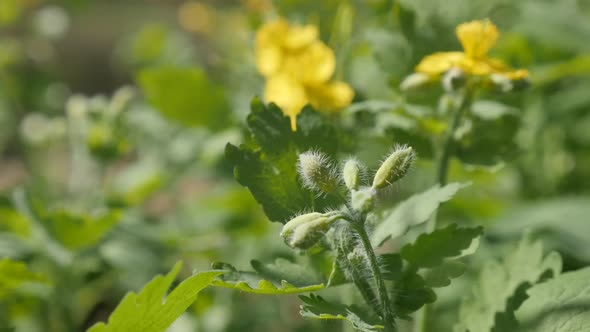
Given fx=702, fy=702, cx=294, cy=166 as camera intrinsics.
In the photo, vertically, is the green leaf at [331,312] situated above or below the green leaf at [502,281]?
below

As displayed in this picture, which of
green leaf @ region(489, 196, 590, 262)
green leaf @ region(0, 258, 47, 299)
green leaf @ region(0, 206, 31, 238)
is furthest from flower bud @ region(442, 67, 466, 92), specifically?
green leaf @ region(0, 206, 31, 238)

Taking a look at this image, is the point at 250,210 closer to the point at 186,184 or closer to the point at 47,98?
the point at 47,98

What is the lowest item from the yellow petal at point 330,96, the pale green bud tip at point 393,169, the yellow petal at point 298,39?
the pale green bud tip at point 393,169

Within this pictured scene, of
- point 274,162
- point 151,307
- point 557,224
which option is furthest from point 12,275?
point 557,224

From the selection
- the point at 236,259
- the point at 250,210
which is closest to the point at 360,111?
the point at 236,259

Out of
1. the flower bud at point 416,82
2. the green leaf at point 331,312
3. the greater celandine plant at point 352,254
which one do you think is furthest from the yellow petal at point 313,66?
the green leaf at point 331,312

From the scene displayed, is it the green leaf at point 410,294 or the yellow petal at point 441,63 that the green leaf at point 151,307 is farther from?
→ the yellow petal at point 441,63

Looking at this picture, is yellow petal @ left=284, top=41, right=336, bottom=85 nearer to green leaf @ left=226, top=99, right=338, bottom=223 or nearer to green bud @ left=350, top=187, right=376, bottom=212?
green leaf @ left=226, top=99, right=338, bottom=223
